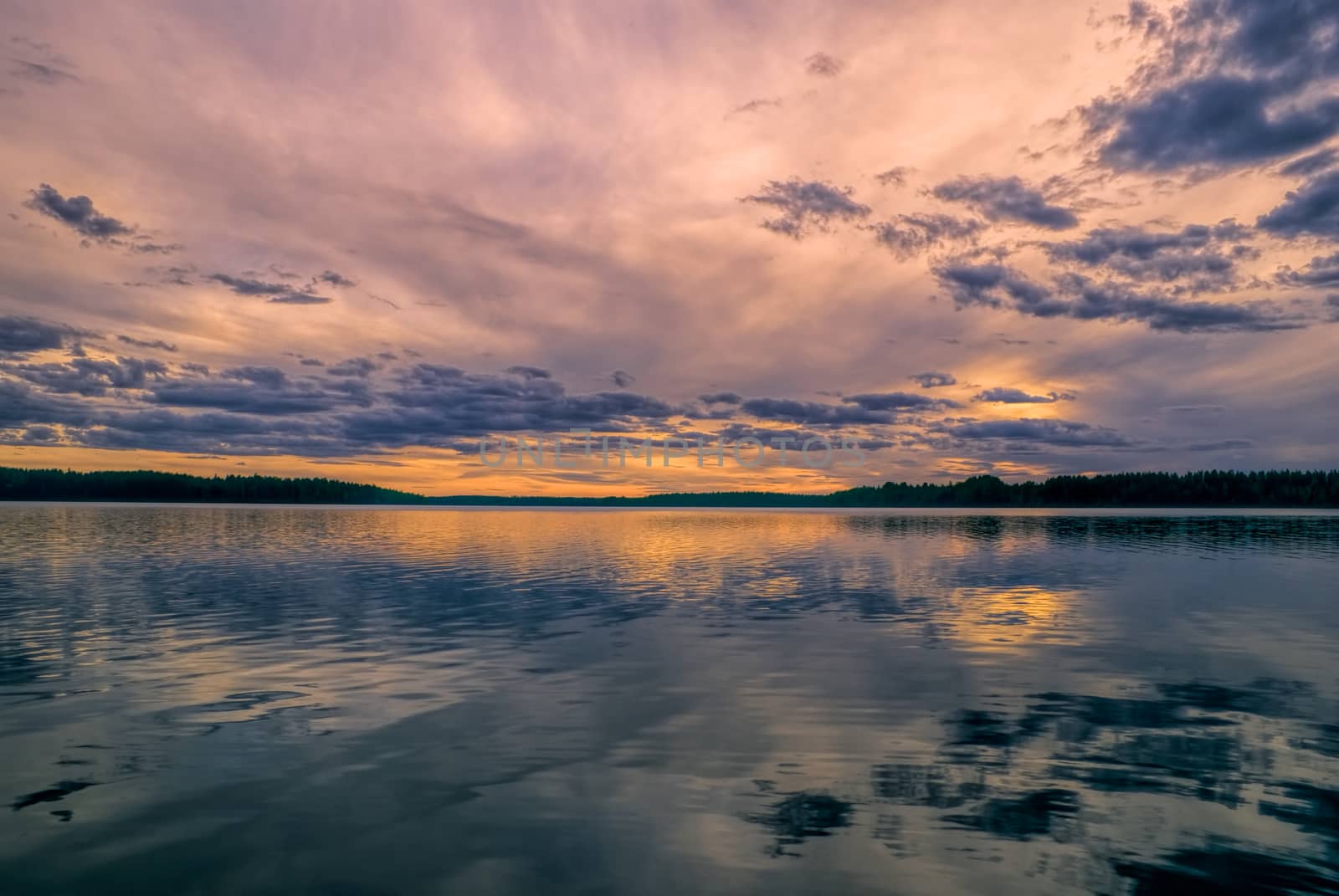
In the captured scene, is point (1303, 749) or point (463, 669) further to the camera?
point (463, 669)

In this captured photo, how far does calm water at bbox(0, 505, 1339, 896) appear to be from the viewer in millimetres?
11086

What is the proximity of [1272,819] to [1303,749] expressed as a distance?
17.0 feet

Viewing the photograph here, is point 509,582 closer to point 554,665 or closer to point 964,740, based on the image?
point 554,665

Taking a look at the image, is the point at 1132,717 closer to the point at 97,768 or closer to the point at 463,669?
the point at 463,669

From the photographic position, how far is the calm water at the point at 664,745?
11.1 meters

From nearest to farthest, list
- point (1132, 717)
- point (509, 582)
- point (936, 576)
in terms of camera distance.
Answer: point (1132, 717), point (509, 582), point (936, 576)

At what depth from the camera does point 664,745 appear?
16516 millimetres

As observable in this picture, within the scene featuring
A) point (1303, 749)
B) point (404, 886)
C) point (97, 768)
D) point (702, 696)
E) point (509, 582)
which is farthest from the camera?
point (509, 582)

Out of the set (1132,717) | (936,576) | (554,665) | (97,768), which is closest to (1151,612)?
(936,576)

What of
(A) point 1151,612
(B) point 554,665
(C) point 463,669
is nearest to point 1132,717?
(B) point 554,665

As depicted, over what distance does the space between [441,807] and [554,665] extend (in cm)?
1123

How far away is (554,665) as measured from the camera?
24.3 metres

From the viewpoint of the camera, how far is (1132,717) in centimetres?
1880

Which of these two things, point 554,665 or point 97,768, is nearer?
point 97,768
